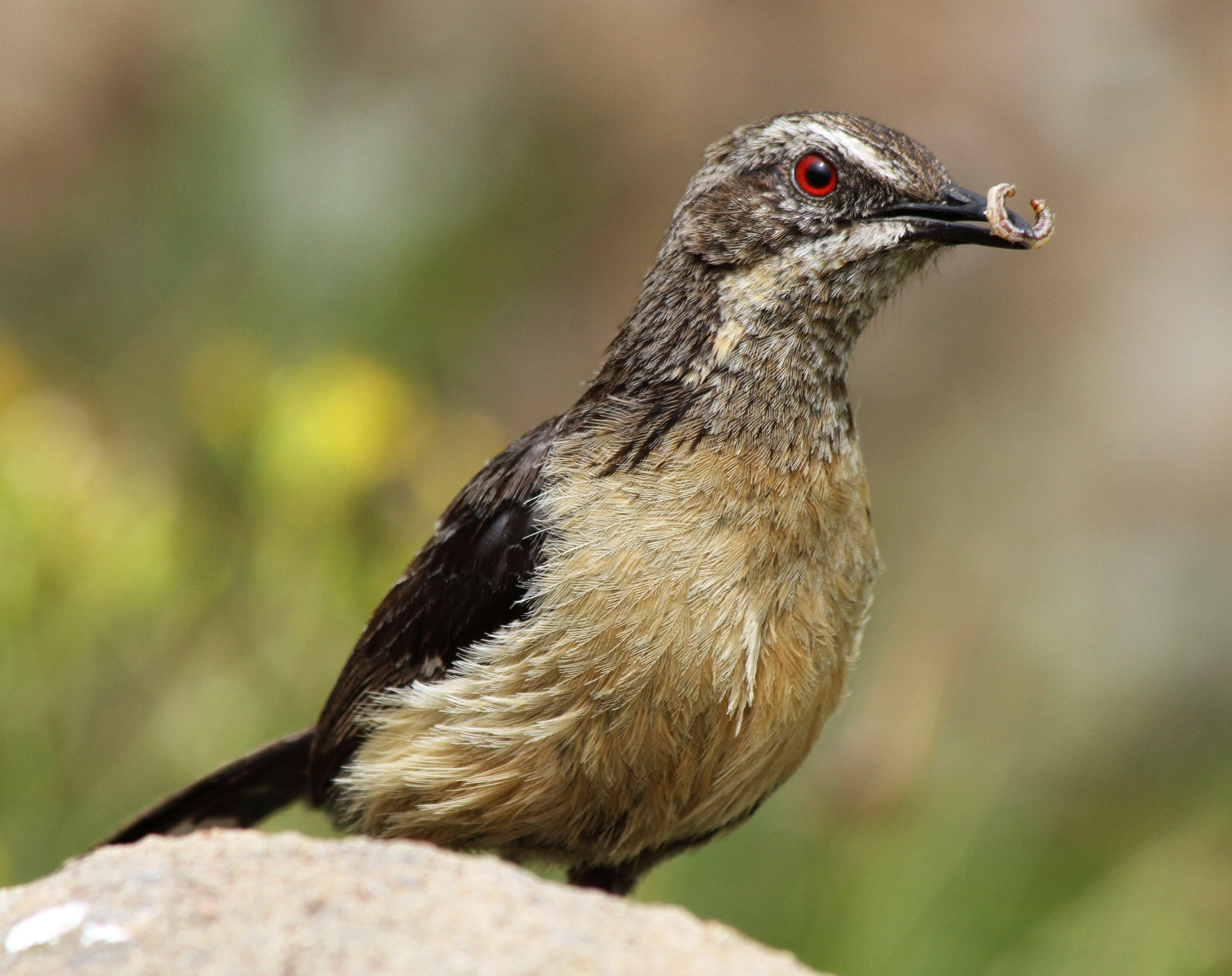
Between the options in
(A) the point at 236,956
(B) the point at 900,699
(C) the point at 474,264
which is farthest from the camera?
(C) the point at 474,264

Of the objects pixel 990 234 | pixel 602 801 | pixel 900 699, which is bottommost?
pixel 602 801

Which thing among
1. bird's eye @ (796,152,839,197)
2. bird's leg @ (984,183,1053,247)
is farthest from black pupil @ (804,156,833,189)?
bird's leg @ (984,183,1053,247)

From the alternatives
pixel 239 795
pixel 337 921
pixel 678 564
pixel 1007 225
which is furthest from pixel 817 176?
pixel 239 795

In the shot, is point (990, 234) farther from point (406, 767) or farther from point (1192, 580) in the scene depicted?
point (1192, 580)

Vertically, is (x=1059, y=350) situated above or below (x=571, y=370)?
above

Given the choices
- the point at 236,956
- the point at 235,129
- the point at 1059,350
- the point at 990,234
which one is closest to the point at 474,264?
the point at 235,129

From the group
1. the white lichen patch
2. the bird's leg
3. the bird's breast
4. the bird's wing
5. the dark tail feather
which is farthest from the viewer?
the dark tail feather

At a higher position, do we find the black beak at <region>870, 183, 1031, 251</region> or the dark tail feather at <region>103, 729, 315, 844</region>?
the black beak at <region>870, 183, 1031, 251</region>

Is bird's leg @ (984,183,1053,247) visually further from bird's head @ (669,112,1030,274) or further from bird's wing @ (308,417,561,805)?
bird's wing @ (308,417,561,805)

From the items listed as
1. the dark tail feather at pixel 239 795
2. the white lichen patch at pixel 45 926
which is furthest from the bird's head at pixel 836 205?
the white lichen patch at pixel 45 926
